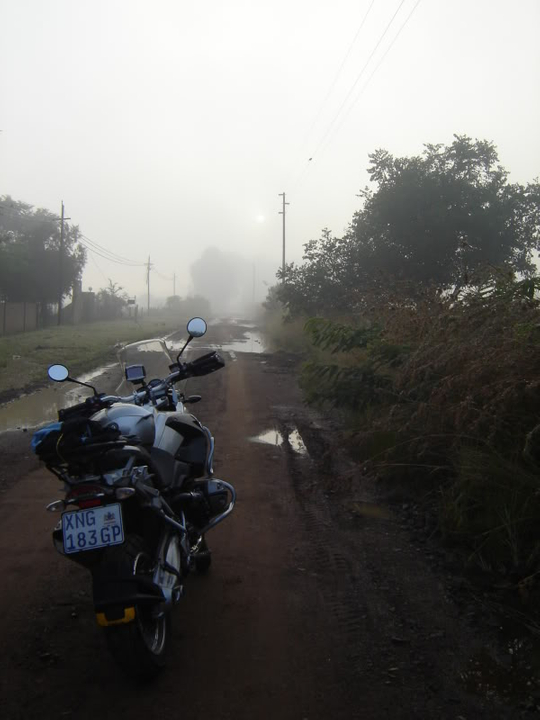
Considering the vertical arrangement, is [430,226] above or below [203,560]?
above

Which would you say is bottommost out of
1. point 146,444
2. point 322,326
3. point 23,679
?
point 23,679

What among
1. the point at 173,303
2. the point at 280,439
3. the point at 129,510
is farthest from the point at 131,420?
the point at 173,303

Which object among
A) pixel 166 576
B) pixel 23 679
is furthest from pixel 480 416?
Answer: pixel 23 679

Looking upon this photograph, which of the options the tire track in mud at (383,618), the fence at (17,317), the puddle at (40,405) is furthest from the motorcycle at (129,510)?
the fence at (17,317)

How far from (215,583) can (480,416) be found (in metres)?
2.18

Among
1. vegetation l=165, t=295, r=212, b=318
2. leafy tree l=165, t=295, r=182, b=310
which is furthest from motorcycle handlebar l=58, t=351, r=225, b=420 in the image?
leafy tree l=165, t=295, r=182, b=310

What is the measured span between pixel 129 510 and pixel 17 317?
31.4 metres

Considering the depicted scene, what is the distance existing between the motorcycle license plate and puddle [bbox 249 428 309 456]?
486 centimetres

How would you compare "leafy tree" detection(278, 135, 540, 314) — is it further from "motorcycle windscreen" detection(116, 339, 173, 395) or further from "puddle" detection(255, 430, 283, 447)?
"motorcycle windscreen" detection(116, 339, 173, 395)

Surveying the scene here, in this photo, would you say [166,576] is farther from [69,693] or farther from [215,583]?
[215,583]

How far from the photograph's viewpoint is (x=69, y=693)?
2.87 meters

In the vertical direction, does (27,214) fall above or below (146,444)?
above

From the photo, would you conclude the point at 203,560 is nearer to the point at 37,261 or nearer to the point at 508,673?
the point at 508,673

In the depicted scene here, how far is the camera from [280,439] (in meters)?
8.32
